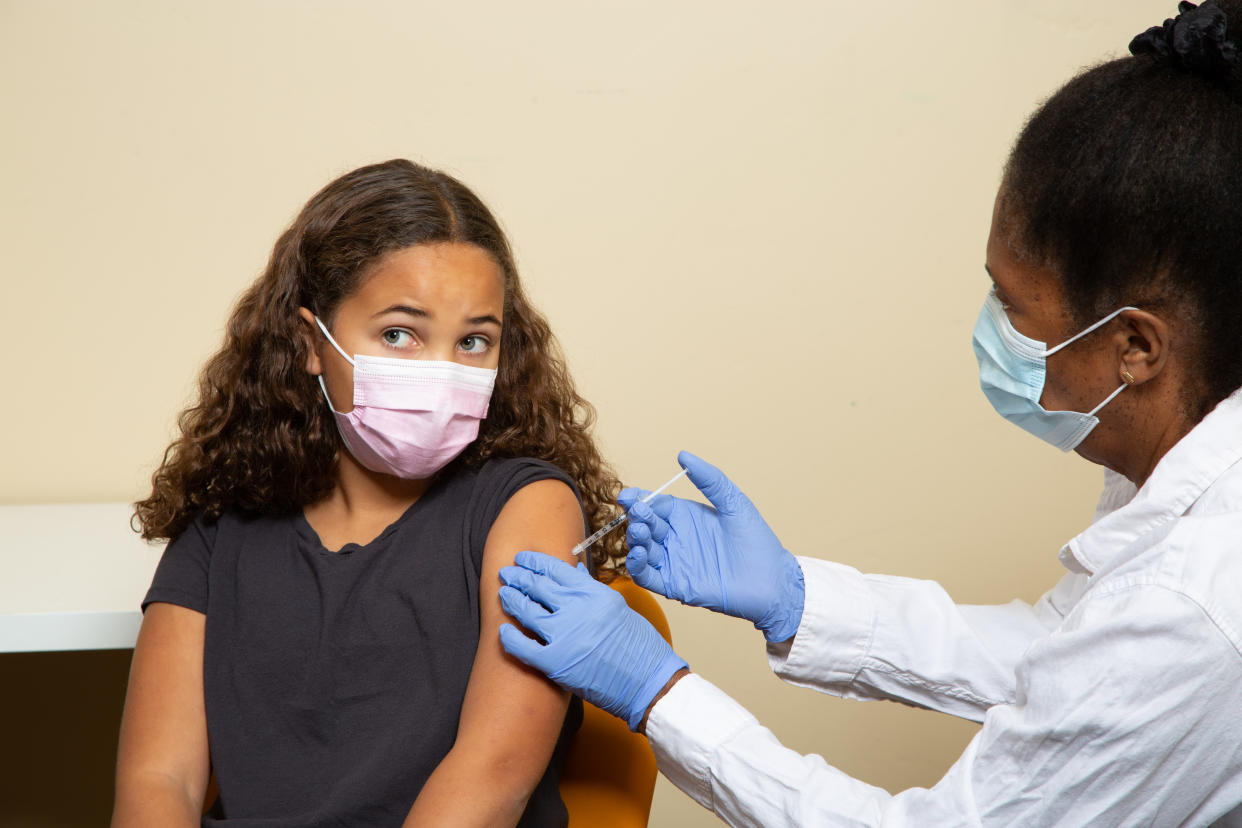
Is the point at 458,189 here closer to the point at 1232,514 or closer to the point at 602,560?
the point at 602,560

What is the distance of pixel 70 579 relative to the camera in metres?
1.54

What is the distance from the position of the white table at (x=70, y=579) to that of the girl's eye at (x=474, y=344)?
2.05 ft

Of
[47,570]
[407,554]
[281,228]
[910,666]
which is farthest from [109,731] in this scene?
[910,666]

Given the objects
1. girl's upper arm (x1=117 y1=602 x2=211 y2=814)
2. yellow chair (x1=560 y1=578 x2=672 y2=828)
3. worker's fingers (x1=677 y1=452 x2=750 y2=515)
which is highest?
worker's fingers (x1=677 y1=452 x2=750 y2=515)

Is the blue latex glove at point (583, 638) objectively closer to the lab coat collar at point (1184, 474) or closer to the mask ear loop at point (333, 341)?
the mask ear loop at point (333, 341)

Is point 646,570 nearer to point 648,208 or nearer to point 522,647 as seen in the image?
point 522,647

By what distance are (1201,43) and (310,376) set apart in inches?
46.3

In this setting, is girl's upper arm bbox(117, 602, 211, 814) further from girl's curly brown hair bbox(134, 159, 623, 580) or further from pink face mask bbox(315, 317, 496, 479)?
pink face mask bbox(315, 317, 496, 479)

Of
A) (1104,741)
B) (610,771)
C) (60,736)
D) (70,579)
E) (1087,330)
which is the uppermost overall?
(1087,330)

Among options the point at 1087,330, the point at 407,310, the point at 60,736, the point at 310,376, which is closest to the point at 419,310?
the point at 407,310

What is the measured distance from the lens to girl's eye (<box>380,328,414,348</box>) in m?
1.30

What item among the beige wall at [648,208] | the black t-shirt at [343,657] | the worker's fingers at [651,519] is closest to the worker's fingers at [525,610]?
the black t-shirt at [343,657]

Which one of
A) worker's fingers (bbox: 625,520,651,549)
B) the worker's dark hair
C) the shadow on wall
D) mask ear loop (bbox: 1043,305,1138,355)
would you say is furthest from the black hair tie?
the shadow on wall

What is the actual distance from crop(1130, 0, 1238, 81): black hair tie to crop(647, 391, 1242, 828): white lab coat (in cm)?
35
